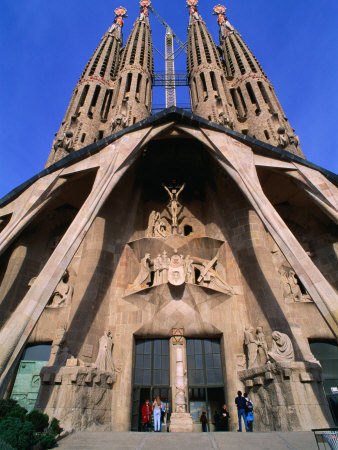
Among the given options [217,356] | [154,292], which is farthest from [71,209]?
[217,356]

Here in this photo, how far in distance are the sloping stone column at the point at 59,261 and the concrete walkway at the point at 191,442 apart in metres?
1.91

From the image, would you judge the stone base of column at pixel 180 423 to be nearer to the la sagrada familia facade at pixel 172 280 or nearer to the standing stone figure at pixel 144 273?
the la sagrada familia facade at pixel 172 280

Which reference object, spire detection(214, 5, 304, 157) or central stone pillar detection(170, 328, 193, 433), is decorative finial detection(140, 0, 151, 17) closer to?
spire detection(214, 5, 304, 157)

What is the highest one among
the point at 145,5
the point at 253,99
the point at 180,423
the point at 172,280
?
the point at 145,5

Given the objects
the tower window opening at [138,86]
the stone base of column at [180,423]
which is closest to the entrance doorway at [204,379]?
the stone base of column at [180,423]

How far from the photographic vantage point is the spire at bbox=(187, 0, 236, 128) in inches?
697

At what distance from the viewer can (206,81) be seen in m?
20.4

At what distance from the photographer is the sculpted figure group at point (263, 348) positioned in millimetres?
8039

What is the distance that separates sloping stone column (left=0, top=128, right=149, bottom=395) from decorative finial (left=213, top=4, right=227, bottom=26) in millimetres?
24154

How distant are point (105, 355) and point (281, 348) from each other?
514 cm

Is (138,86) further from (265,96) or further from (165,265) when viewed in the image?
(165,265)

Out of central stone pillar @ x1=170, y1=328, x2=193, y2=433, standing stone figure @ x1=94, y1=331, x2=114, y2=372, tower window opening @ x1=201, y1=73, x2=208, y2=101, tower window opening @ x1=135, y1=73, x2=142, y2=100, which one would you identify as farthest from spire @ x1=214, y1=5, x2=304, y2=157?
standing stone figure @ x1=94, y1=331, x2=114, y2=372

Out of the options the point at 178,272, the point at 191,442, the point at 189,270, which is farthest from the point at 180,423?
the point at 189,270

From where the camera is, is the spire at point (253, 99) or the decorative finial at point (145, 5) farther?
the decorative finial at point (145, 5)
